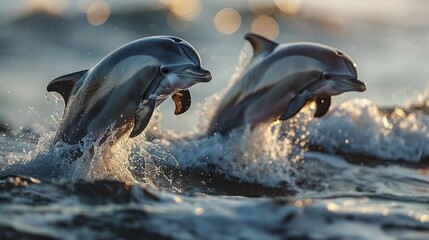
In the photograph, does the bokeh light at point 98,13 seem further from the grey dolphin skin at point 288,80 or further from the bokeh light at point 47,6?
the grey dolphin skin at point 288,80

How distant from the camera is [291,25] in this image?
2850cm

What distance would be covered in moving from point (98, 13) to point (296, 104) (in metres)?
17.5

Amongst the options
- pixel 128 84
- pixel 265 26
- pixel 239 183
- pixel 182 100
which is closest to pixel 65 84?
pixel 128 84

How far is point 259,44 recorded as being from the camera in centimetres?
1007

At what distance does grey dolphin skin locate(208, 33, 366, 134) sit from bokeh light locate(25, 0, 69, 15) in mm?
15831

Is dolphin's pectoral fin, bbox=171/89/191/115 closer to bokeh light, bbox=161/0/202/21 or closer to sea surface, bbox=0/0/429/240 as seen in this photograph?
sea surface, bbox=0/0/429/240

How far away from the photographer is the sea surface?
5766mm

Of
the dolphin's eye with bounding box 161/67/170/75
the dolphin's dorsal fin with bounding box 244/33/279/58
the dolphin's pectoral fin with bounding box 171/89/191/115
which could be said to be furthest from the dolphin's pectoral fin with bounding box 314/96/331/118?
the dolphin's eye with bounding box 161/67/170/75

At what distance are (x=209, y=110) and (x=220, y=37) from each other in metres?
14.2

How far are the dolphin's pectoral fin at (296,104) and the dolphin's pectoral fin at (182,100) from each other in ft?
4.51

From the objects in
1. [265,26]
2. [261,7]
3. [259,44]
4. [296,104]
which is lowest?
[296,104]

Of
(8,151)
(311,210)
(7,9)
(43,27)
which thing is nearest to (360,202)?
(311,210)

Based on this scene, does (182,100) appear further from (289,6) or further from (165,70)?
(289,6)

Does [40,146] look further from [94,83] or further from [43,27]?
[43,27]
